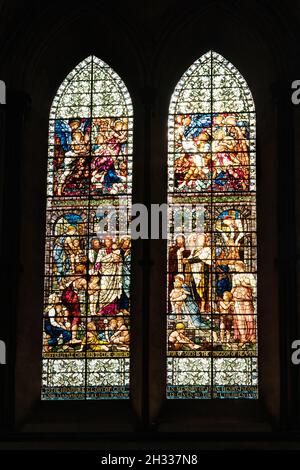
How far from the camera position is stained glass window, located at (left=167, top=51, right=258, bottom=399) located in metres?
14.4

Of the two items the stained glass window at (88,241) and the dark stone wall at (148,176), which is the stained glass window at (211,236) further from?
the stained glass window at (88,241)

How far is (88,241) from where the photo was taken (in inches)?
590

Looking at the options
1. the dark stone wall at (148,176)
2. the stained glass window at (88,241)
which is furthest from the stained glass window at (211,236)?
the stained glass window at (88,241)

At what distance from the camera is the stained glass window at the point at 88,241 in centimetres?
1448

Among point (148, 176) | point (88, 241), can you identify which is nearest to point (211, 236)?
point (148, 176)

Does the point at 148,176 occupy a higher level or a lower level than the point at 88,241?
higher

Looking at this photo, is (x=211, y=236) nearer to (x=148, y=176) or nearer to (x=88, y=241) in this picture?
(x=148, y=176)

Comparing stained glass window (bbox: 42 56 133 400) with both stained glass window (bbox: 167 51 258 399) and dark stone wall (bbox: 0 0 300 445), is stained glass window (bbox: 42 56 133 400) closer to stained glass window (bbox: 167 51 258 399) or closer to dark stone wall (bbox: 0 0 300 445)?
dark stone wall (bbox: 0 0 300 445)

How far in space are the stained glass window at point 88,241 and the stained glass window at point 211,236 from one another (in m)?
0.62

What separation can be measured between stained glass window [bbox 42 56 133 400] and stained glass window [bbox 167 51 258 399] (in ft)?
2.05

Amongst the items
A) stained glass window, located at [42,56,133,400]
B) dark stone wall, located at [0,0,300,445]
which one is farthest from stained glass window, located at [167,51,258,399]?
stained glass window, located at [42,56,133,400]

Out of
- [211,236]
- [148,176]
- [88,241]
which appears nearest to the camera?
[148,176]

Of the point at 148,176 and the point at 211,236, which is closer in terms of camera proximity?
the point at 148,176

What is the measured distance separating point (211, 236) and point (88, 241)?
4.98 feet
